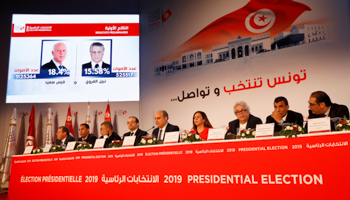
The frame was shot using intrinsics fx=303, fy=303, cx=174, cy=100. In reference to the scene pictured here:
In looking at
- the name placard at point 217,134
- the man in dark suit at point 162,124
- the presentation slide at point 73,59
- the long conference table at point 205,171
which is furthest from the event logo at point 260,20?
the long conference table at point 205,171

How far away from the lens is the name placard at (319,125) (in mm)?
2684

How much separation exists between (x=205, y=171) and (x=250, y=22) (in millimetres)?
4031

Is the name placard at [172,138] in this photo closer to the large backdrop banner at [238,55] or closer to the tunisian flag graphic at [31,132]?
the large backdrop banner at [238,55]

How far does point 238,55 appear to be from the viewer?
6176 millimetres

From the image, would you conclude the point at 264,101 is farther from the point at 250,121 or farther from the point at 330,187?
the point at 330,187

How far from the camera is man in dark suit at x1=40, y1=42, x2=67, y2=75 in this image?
24.4 ft

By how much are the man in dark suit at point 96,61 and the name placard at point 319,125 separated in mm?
5561

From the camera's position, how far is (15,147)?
6.98 metres

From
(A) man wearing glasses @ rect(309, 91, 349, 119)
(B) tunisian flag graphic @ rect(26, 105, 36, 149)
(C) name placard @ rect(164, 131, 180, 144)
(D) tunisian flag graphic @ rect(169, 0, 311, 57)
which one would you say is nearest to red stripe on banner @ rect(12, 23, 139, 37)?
(D) tunisian flag graphic @ rect(169, 0, 311, 57)

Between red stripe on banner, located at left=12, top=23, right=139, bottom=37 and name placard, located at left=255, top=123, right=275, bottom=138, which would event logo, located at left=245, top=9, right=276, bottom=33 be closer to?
red stripe on banner, located at left=12, top=23, right=139, bottom=37

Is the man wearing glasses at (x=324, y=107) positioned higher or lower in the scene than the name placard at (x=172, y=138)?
higher

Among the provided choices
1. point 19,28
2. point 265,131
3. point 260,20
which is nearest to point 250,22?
point 260,20

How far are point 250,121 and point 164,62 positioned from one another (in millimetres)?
3274

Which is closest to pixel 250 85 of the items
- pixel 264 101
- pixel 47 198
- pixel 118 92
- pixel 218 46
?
pixel 264 101
